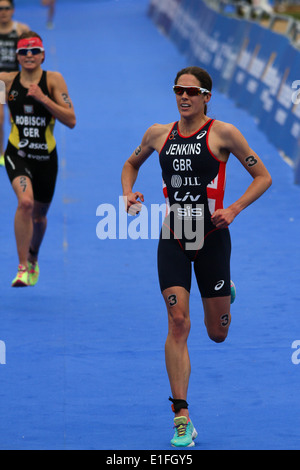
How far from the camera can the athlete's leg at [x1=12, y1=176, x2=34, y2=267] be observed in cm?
971

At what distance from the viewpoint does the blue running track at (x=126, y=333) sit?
703cm

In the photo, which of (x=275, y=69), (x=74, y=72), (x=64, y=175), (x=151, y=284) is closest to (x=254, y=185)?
(x=151, y=284)

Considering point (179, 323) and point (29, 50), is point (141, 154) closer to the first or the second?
point (179, 323)

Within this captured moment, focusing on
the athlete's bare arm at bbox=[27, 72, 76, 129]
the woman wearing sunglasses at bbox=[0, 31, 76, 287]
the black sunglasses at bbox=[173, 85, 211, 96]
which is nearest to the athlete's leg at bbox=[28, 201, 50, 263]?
the woman wearing sunglasses at bbox=[0, 31, 76, 287]

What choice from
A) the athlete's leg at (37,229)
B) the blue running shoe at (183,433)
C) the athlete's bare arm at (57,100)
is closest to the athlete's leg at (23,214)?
the athlete's leg at (37,229)

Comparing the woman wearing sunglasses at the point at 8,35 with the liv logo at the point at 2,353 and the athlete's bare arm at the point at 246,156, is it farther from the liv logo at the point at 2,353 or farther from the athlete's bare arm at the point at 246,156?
the athlete's bare arm at the point at 246,156

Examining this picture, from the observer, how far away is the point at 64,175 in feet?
50.0

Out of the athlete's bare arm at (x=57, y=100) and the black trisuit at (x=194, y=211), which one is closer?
the black trisuit at (x=194, y=211)

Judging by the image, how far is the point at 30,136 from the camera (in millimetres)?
10031

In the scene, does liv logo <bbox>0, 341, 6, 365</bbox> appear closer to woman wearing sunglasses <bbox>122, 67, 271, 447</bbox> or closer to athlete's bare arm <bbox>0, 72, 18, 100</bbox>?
woman wearing sunglasses <bbox>122, 67, 271, 447</bbox>

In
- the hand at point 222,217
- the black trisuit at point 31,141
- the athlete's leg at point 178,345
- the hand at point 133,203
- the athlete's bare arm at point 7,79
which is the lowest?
the athlete's leg at point 178,345

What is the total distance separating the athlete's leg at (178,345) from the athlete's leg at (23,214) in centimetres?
309

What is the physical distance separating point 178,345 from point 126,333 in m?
2.23
